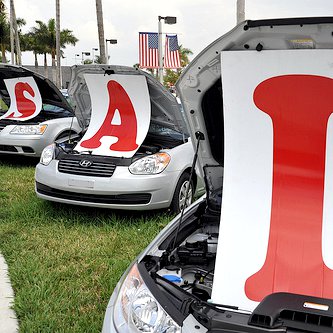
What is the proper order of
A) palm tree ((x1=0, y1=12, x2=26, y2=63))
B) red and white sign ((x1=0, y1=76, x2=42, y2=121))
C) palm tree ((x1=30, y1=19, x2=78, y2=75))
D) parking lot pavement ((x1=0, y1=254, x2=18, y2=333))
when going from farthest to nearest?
palm tree ((x1=30, y1=19, x2=78, y2=75)) → palm tree ((x1=0, y1=12, x2=26, y2=63)) → red and white sign ((x1=0, y1=76, x2=42, y2=121)) → parking lot pavement ((x1=0, y1=254, x2=18, y2=333))

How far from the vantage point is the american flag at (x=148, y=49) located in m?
16.5

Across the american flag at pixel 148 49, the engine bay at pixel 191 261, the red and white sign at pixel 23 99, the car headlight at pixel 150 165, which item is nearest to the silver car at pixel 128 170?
the car headlight at pixel 150 165

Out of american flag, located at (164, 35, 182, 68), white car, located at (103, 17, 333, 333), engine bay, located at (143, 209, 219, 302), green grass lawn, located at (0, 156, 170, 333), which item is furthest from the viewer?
american flag, located at (164, 35, 182, 68)

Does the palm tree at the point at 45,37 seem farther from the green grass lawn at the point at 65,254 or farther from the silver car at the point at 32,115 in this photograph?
the green grass lawn at the point at 65,254

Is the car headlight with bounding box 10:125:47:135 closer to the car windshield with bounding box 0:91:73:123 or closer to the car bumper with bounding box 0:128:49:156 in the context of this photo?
the car bumper with bounding box 0:128:49:156

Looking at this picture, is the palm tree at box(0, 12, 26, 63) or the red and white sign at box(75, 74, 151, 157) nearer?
the red and white sign at box(75, 74, 151, 157)

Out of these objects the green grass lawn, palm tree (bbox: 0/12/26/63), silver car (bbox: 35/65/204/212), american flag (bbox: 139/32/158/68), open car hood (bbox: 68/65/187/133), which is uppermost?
palm tree (bbox: 0/12/26/63)

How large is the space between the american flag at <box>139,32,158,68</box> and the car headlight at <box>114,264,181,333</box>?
14.8 m

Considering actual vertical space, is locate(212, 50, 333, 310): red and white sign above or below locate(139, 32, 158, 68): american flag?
below

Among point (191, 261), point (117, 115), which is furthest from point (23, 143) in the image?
point (191, 261)

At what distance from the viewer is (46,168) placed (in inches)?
211

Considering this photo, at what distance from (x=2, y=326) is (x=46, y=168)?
244 centimetres

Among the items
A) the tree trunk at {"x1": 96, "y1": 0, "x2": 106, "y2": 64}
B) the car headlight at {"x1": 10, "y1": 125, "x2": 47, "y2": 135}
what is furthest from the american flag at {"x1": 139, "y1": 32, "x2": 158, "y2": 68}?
the car headlight at {"x1": 10, "y1": 125, "x2": 47, "y2": 135}

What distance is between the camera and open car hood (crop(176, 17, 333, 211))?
2.11m
